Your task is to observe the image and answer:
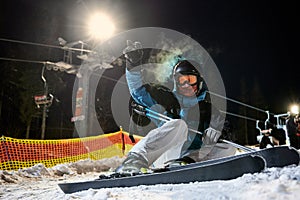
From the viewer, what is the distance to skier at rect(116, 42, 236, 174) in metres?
2.84

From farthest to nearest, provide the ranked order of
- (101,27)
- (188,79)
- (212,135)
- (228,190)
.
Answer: (101,27), (188,79), (212,135), (228,190)

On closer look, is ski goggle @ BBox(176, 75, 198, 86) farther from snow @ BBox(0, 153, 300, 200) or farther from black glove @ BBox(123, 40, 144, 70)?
snow @ BBox(0, 153, 300, 200)

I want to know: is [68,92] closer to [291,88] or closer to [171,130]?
[171,130]

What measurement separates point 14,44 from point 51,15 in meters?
3.62

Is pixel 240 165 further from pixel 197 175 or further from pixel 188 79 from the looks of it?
pixel 188 79

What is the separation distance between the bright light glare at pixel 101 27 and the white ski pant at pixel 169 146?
342 inches

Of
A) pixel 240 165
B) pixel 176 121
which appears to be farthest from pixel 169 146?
pixel 240 165

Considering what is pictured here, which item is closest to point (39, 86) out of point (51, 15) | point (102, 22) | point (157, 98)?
point (51, 15)

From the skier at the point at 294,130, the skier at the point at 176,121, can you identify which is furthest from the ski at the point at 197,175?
the skier at the point at 294,130

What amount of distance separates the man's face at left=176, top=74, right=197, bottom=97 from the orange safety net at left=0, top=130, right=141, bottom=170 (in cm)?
372

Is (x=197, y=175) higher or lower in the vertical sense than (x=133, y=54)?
lower

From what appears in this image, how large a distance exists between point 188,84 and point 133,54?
103 centimetres

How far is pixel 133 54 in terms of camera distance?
320cm

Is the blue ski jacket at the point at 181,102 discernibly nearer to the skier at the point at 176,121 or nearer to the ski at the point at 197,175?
the skier at the point at 176,121
